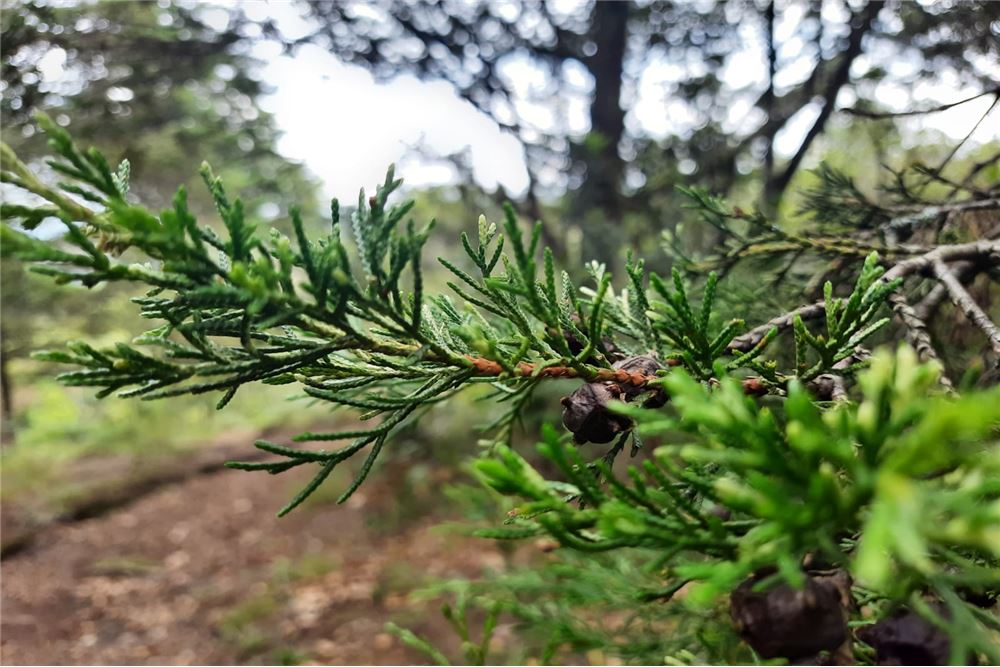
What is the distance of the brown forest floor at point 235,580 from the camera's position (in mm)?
5547

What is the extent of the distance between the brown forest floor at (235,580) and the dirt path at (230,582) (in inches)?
0.7

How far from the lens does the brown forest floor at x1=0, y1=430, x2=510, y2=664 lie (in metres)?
5.55

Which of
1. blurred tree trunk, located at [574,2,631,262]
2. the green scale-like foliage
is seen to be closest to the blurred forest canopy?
blurred tree trunk, located at [574,2,631,262]

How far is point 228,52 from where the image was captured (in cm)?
746

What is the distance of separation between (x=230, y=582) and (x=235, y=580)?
0.20 feet

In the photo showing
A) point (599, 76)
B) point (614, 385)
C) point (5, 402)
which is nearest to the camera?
point (614, 385)

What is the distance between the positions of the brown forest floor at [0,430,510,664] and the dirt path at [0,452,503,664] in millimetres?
17

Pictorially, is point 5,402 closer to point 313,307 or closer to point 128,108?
point 128,108

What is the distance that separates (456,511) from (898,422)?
745 cm

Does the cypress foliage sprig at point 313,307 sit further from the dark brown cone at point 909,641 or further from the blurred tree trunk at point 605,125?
the blurred tree trunk at point 605,125

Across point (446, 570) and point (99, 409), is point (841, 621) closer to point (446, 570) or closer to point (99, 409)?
point (446, 570)

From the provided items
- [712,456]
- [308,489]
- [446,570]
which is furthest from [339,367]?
[446,570]

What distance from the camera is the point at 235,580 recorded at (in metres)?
7.03

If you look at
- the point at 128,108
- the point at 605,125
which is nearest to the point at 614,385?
the point at 605,125
